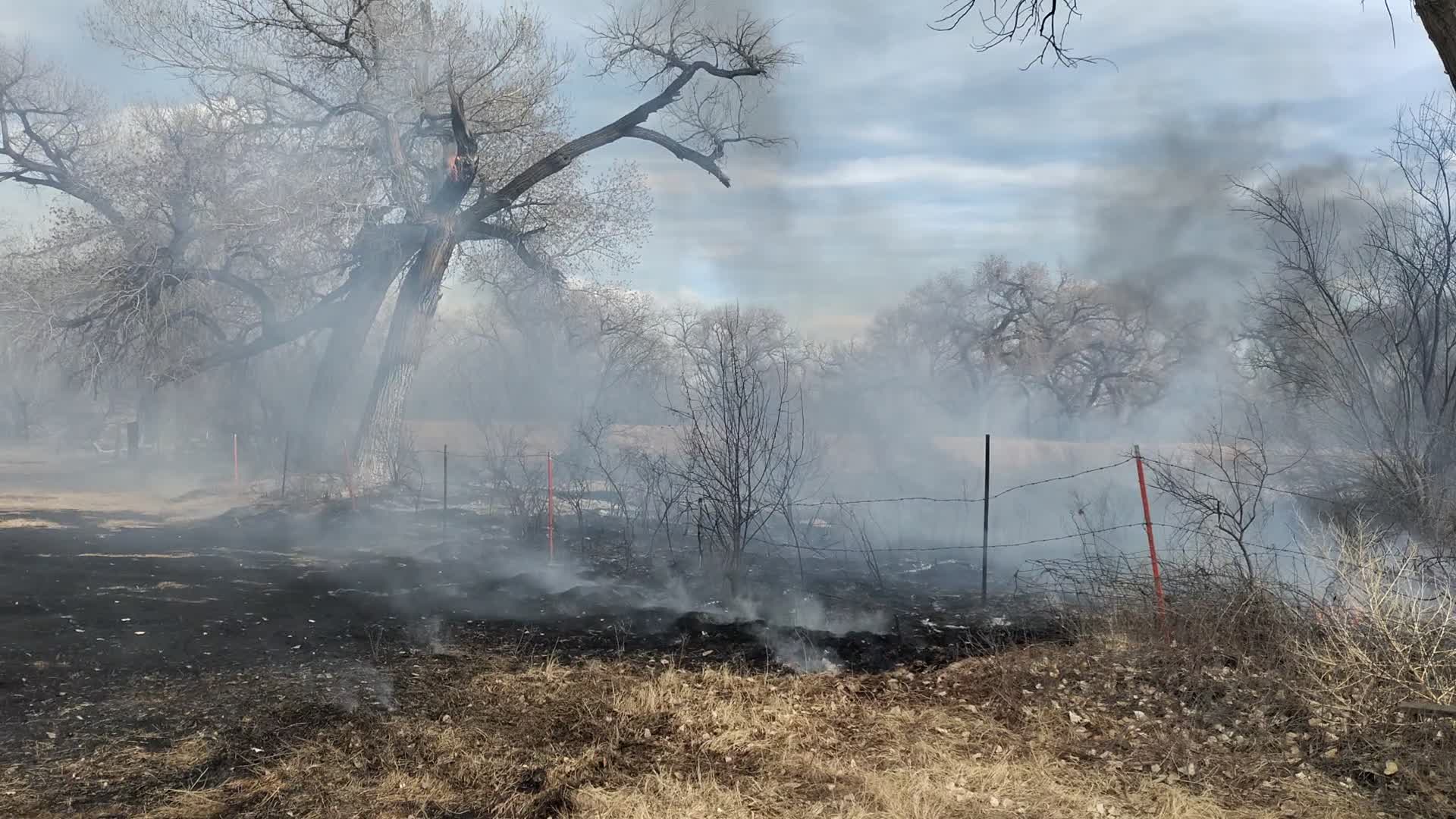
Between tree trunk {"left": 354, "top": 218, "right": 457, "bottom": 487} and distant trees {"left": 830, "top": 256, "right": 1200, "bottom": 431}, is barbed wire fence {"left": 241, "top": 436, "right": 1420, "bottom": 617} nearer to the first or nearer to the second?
tree trunk {"left": 354, "top": 218, "right": 457, "bottom": 487}

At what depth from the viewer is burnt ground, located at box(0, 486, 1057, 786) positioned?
574 cm

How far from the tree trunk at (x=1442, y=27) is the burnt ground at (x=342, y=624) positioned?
4588mm

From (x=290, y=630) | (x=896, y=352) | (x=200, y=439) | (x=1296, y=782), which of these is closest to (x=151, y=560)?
(x=290, y=630)

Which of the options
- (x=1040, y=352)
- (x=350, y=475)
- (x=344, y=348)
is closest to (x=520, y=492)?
(x=350, y=475)

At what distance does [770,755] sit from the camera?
4.91m

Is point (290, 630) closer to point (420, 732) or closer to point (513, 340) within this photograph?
point (420, 732)

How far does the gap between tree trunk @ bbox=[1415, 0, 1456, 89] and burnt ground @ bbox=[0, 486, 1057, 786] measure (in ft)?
15.1

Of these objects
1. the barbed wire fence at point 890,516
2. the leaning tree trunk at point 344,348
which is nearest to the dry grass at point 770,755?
the barbed wire fence at point 890,516

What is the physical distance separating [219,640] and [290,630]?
576mm

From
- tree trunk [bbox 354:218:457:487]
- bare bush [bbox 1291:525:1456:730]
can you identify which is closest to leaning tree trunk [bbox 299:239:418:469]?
tree trunk [bbox 354:218:457:487]

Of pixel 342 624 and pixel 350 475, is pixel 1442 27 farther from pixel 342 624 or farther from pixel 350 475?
pixel 350 475

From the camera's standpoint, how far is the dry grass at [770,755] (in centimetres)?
424

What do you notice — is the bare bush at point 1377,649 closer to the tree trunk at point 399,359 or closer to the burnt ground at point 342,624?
the burnt ground at point 342,624

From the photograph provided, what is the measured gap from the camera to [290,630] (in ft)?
25.0
